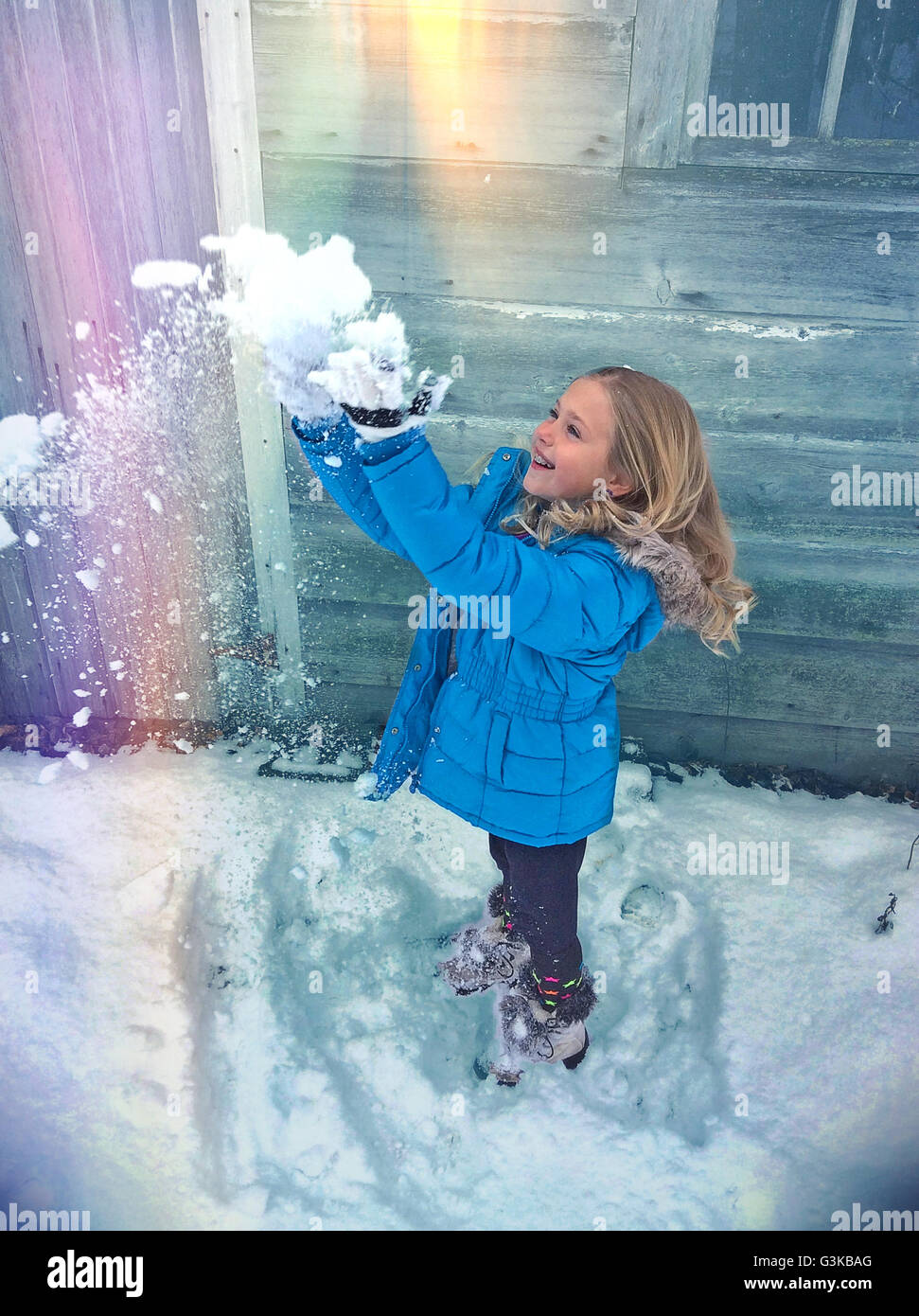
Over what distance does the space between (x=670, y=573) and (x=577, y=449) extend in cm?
30

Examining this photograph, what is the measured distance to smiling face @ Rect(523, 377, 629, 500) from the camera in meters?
→ 1.60

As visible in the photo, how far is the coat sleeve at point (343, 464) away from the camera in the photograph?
1332 millimetres

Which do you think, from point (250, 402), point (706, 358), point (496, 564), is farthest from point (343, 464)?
point (706, 358)

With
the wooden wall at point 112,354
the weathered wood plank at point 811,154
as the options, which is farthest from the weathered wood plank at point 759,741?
the weathered wood plank at point 811,154

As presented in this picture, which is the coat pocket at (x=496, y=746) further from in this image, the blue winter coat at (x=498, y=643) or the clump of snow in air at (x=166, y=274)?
the clump of snow in air at (x=166, y=274)

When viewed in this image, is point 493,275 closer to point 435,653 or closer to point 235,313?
point 235,313

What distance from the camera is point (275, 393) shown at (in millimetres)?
1364

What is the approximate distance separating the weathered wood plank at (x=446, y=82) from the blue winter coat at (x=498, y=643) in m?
0.97

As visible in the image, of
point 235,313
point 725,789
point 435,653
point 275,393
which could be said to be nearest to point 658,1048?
point 725,789

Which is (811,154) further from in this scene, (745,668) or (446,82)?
(745,668)

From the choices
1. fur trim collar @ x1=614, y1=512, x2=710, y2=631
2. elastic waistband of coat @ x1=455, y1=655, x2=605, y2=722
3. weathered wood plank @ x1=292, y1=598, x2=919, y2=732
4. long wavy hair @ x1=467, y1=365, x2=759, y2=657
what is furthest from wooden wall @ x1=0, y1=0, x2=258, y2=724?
fur trim collar @ x1=614, y1=512, x2=710, y2=631

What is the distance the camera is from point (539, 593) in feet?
4.56

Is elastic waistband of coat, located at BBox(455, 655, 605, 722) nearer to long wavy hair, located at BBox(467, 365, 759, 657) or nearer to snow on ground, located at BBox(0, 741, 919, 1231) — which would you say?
long wavy hair, located at BBox(467, 365, 759, 657)
